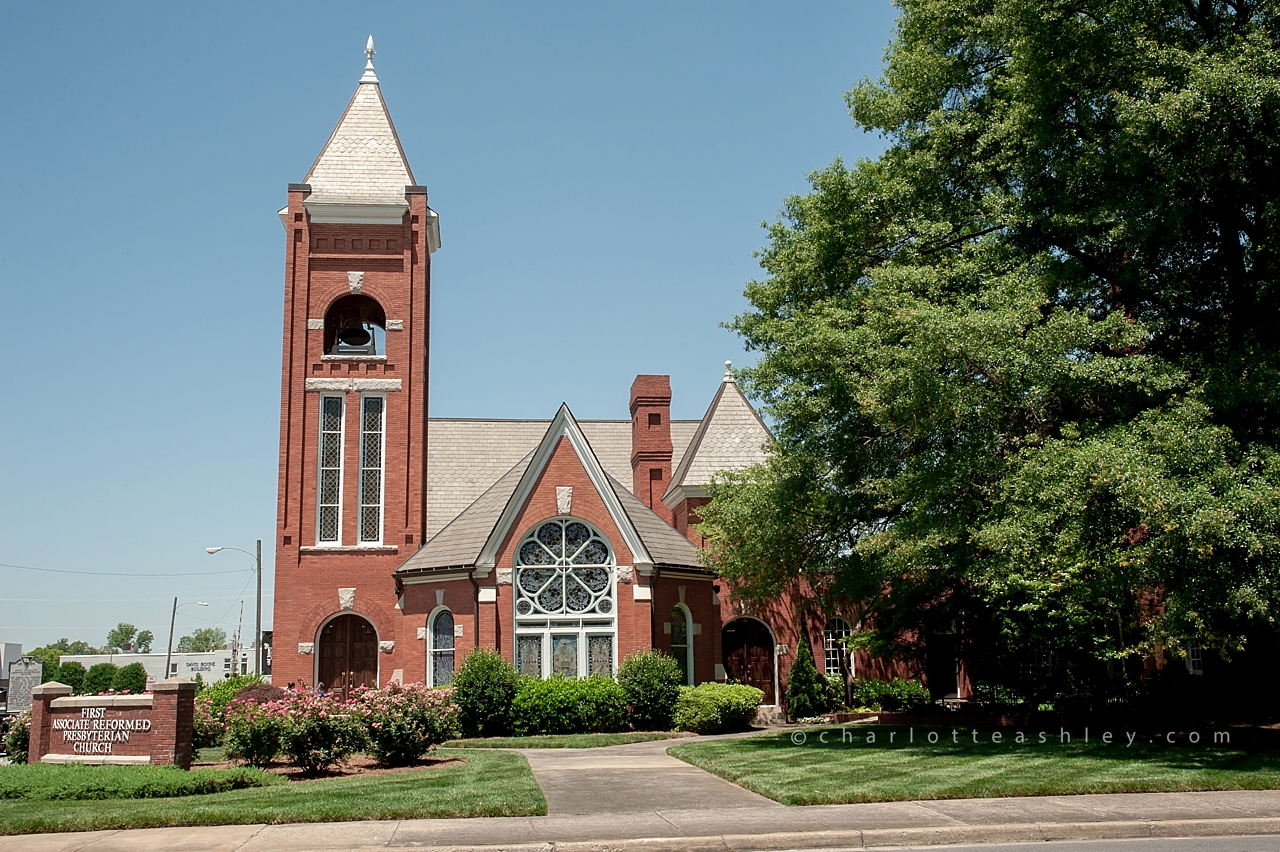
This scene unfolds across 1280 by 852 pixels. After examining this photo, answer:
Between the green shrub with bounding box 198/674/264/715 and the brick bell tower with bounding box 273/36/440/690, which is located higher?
the brick bell tower with bounding box 273/36/440/690

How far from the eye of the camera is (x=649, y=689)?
25875 mm

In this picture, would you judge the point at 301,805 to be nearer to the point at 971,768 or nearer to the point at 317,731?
the point at 317,731

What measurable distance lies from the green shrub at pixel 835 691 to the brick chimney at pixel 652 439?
28.6 ft

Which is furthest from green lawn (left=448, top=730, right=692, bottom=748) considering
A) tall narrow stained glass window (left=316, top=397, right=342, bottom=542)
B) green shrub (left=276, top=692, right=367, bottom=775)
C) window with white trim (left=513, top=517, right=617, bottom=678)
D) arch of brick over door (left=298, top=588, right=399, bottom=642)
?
tall narrow stained glass window (left=316, top=397, right=342, bottom=542)

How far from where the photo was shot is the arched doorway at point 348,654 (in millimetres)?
29344

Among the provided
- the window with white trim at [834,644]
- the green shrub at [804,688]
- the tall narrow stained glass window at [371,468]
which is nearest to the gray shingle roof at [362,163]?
the tall narrow stained glass window at [371,468]

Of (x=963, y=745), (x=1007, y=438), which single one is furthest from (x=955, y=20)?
(x=963, y=745)

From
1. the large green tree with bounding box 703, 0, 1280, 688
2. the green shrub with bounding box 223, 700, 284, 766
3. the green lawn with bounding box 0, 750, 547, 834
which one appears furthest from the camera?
the green shrub with bounding box 223, 700, 284, 766

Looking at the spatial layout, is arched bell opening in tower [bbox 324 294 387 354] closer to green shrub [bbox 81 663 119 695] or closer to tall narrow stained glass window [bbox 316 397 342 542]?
tall narrow stained glass window [bbox 316 397 342 542]

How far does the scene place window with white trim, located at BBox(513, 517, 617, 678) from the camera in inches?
1056

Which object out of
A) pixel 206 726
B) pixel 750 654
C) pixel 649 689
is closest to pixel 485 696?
pixel 649 689

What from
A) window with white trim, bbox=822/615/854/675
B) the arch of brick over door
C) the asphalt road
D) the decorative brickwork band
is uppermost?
the decorative brickwork band

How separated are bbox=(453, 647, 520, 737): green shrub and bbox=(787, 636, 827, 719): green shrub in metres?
8.67

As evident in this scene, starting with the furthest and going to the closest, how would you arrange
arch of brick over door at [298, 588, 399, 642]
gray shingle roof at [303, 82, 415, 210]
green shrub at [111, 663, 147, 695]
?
1. green shrub at [111, 663, 147, 695]
2. gray shingle roof at [303, 82, 415, 210]
3. arch of brick over door at [298, 588, 399, 642]
